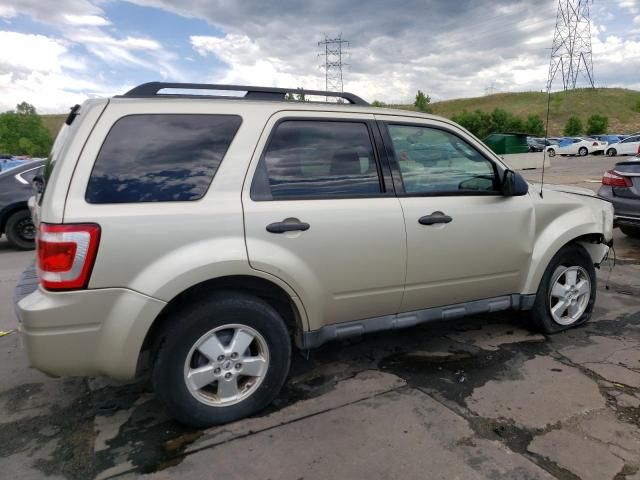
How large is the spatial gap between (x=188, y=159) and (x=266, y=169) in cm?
44

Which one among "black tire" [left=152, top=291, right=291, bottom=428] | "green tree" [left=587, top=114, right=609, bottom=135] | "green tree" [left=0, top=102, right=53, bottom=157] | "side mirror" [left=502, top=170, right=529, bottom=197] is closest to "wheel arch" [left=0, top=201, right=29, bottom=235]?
"black tire" [left=152, top=291, right=291, bottom=428]

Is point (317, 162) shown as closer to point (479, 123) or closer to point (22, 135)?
point (479, 123)

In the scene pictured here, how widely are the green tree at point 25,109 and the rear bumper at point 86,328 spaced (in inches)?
4084

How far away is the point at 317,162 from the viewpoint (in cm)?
304

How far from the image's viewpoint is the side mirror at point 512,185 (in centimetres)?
351

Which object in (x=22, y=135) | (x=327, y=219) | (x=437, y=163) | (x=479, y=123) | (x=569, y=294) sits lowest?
(x=569, y=294)

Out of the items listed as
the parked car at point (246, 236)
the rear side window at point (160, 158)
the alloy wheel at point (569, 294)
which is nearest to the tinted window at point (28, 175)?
the parked car at point (246, 236)

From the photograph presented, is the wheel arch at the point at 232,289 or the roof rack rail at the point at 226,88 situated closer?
the wheel arch at the point at 232,289

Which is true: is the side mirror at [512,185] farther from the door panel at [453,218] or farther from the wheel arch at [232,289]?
the wheel arch at [232,289]

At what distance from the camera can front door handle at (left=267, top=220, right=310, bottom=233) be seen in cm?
275

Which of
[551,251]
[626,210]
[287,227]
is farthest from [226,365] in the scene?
[626,210]

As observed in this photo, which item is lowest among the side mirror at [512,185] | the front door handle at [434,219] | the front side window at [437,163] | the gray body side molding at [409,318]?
the gray body side molding at [409,318]

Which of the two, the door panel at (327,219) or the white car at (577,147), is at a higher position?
the door panel at (327,219)

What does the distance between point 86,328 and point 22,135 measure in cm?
9695
